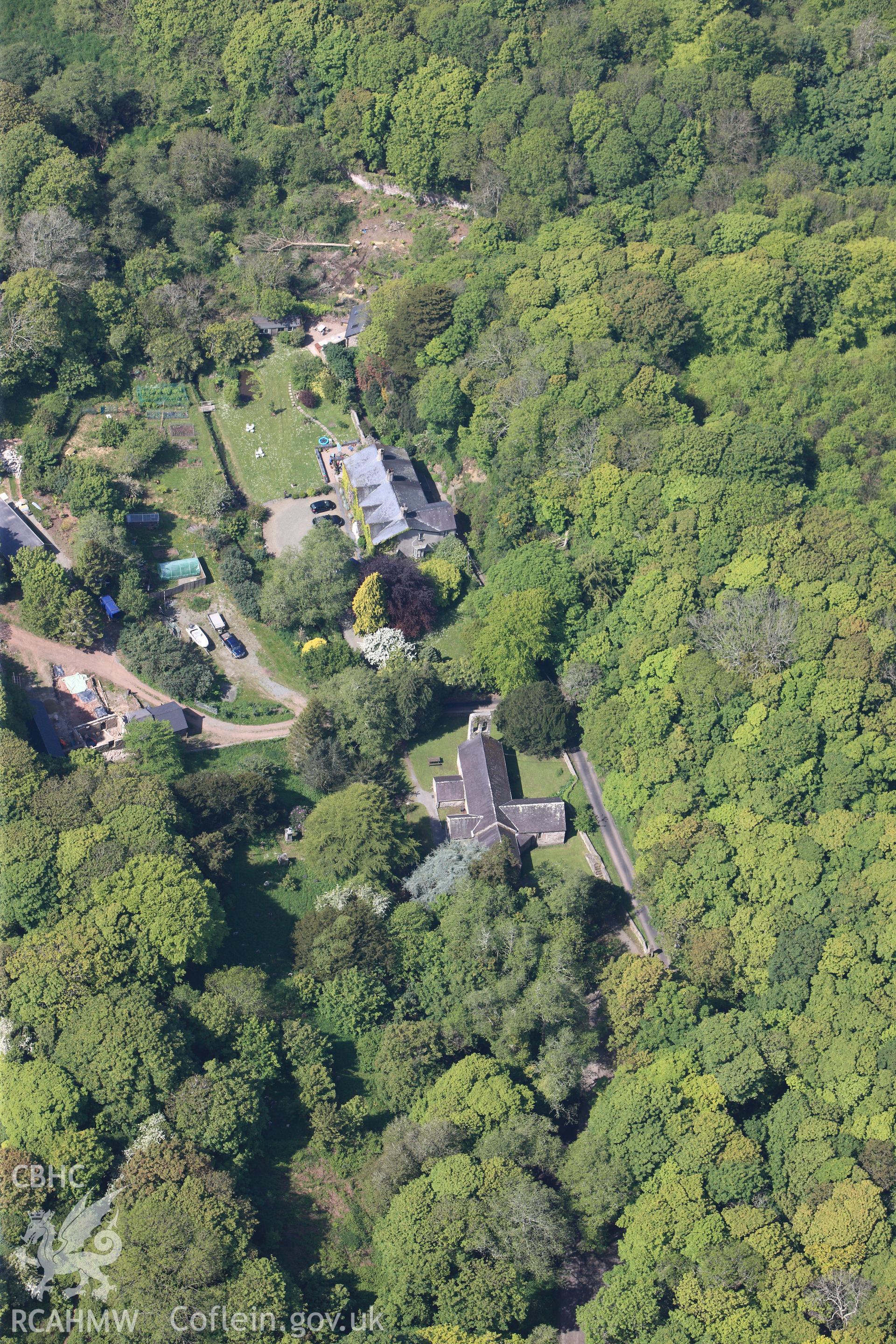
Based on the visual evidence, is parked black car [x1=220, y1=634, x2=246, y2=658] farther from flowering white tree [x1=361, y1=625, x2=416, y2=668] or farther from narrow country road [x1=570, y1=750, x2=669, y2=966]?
narrow country road [x1=570, y1=750, x2=669, y2=966]

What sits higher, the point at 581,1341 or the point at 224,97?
the point at 224,97

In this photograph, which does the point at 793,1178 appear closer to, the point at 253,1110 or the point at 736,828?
the point at 736,828

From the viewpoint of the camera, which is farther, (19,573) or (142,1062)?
(19,573)

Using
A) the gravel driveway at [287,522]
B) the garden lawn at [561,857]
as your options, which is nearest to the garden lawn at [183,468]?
the gravel driveway at [287,522]

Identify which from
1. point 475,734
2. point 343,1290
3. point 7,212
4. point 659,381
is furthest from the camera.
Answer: point 7,212

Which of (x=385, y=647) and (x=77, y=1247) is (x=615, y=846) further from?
(x=77, y=1247)

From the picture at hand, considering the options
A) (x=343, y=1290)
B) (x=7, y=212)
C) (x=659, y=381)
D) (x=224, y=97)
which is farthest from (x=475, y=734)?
(x=224, y=97)

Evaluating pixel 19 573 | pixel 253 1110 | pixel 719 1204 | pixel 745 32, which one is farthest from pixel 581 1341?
pixel 745 32

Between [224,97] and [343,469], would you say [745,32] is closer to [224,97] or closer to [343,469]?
[224,97]

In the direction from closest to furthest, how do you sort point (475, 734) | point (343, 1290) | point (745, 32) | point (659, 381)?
point (343, 1290) < point (475, 734) < point (659, 381) < point (745, 32)

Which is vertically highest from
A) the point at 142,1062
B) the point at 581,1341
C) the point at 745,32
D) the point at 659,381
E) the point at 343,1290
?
the point at 745,32
